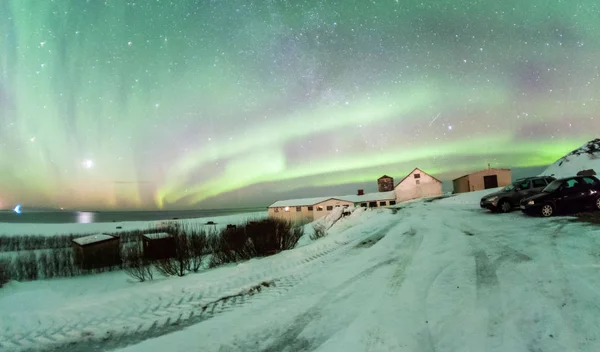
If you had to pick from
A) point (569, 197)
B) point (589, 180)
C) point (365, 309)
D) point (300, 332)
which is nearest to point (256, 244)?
point (365, 309)

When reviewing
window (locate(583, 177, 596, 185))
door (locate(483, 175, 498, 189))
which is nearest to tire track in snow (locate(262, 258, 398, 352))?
window (locate(583, 177, 596, 185))

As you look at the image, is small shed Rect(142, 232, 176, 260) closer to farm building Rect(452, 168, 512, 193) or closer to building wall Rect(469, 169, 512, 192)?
farm building Rect(452, 168, 512, 193)

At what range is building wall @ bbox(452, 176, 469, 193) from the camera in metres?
55.6

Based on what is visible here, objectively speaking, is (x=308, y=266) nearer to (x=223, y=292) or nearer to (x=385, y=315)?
(x=223, y=292)

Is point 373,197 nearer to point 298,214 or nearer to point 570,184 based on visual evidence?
point 298,214

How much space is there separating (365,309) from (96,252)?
102ft

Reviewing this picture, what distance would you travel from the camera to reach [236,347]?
13.4ft

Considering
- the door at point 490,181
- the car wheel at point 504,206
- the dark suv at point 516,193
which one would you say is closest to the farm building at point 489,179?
the door at point 490,181

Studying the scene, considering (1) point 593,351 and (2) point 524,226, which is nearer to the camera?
(1) point 593,351

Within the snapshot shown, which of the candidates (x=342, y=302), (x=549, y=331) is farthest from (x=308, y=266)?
(x=549, y=331)

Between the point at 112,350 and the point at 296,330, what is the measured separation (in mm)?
2759

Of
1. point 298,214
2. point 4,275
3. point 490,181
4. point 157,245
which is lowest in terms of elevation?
point 298,214

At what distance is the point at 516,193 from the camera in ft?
60.6

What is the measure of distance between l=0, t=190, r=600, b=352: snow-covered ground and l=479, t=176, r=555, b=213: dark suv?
10.3 m
